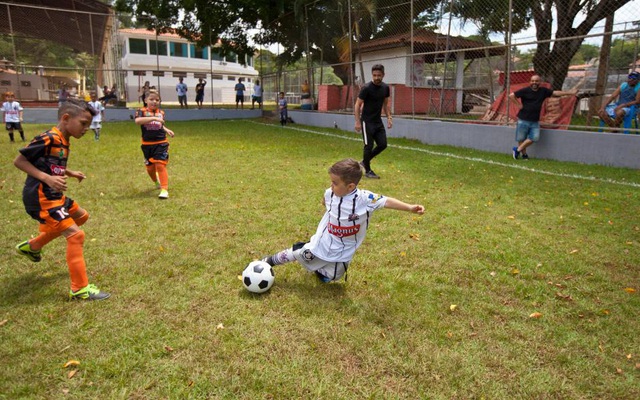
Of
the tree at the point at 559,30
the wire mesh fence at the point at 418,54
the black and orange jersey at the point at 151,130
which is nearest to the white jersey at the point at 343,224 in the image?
the black and orange jersey at the point at 151,130

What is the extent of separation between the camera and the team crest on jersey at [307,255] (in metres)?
3.80

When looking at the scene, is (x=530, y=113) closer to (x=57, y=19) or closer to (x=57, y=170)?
(x=57, y=170)

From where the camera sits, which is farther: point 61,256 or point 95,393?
point 61,256

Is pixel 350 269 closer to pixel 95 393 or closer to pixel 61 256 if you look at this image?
pixel 95 393

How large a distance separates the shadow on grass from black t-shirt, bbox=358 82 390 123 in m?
6.12

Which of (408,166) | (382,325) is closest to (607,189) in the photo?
(408,166)

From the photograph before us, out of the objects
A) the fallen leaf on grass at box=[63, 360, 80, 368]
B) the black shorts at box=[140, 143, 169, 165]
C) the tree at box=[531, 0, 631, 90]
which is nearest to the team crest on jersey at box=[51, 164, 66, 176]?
the fallen leaf on grass at box=[63, 360, 80, 368]

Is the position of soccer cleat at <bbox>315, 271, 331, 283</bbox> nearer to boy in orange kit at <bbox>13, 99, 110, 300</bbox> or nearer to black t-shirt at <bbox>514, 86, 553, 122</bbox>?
boy in orange kit at <bbox>13, 99, 110, 300</bbox>

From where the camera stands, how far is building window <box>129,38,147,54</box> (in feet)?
161

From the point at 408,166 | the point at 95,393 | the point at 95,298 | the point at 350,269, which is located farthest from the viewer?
the point at 408,166

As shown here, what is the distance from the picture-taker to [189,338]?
10.0 feet

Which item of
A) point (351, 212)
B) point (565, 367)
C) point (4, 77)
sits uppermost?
point (4, 77)

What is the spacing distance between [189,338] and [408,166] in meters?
7.53

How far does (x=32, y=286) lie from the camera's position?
12.6 ft
